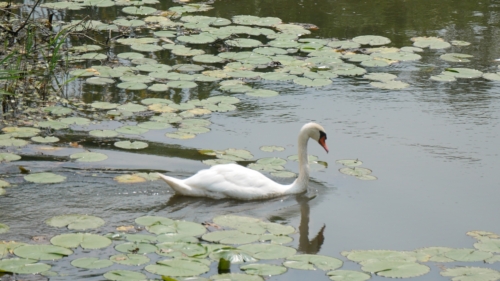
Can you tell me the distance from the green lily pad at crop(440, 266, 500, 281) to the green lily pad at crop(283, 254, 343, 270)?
2.35 feet

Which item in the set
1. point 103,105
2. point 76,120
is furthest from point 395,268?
point 103,105

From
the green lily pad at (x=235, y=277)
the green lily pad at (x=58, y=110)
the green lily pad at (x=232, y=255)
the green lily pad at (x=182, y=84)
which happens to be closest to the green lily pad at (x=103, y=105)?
the green lily pad at (x=58, y=110)

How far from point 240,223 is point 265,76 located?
366cm

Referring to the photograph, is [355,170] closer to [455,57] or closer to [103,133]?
[103,133]

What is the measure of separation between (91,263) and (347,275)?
1637mm

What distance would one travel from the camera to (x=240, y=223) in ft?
20.2

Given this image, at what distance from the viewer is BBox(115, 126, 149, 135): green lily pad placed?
7.86 metres

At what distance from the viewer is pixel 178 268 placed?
17.1 ft

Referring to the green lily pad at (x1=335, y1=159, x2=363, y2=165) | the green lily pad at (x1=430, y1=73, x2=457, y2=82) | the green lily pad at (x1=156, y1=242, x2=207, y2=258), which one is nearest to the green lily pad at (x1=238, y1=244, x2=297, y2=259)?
the green lily pad at (x1=156, y1=242, x2=207, y2=258)

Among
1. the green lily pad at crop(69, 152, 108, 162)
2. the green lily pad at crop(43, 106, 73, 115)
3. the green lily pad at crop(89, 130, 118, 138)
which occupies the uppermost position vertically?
the green lily pad at crop(43, 106, 73, 115)

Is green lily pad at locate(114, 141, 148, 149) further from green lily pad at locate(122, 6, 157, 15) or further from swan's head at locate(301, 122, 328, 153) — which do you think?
green lily pad at locate(122, 6, 157, 15)

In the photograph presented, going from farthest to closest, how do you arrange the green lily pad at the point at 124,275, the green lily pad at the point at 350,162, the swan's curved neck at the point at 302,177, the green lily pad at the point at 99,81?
the green lily pad at the point at 99,81 < the green lily pad at the point at 350,162 < the swan's curved neck at the point at 302,177 < the green lily pad at the point at 124,275

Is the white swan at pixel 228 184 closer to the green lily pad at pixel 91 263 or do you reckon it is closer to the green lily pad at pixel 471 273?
the green lily pad at pixel 91 263

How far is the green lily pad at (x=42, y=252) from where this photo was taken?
17.7 ft
